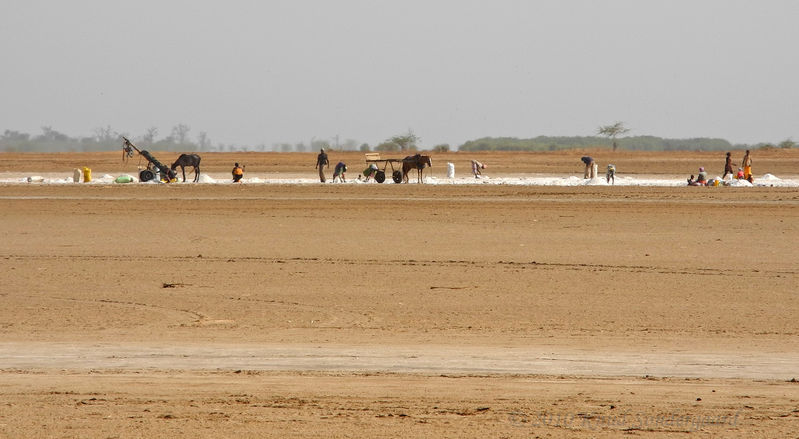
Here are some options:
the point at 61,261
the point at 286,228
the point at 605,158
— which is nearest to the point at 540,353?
the point at 61,261

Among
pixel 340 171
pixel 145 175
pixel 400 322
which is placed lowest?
pixel 400 322

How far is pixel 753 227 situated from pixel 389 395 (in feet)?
43.1

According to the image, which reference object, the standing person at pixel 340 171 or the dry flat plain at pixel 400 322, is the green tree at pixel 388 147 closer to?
the standing person at pixel 340 171

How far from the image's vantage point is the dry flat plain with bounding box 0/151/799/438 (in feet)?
21.1

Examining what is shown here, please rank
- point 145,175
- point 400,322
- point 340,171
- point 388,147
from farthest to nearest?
point 388,147 → point 145,175 → point 340,171 → point 400,322

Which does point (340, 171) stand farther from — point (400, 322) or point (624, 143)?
point (624, 143)

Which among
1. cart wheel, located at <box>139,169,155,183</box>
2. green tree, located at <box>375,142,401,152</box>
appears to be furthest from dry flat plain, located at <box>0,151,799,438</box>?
green tree, located at <box>375,142,401,152</box>

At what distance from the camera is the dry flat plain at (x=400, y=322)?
6.42m

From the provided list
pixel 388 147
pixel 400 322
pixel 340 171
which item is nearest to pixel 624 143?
pixel 388 147

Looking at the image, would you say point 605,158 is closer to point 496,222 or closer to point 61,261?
point 496,222

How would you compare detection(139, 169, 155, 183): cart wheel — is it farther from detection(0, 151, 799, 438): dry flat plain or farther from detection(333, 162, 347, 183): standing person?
detection(0, 151, 799, 438): dry flat plain

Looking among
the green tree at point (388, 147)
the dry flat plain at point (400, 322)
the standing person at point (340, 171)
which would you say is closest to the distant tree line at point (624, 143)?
the green tree at point (388, 147)

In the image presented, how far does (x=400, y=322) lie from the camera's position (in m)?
9.91

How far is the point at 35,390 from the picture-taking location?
6996mm
